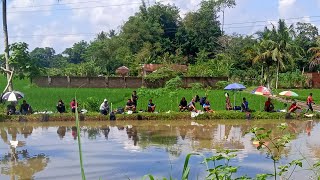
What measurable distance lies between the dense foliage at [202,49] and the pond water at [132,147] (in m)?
18.1

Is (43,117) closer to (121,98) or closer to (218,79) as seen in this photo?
(121,98)

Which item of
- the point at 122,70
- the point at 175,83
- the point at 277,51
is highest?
the point at 277,51

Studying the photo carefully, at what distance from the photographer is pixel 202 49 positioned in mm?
54906

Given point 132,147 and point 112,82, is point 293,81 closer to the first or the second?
point 112,82

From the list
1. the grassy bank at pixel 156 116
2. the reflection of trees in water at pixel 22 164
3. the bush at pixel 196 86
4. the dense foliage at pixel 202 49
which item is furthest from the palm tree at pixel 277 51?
the reflection of trees in water at pixel 22 164

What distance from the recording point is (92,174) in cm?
1010

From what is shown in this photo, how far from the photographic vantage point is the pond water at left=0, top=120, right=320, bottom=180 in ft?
34.1

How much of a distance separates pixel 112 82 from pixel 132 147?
24.2 m

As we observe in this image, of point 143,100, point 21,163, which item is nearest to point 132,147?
point 21,163

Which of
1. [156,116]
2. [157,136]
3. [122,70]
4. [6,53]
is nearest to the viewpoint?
[157,136]

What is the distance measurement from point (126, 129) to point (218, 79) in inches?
785

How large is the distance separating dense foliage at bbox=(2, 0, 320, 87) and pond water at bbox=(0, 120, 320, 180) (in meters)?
18.1

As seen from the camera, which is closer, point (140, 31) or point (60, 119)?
point (60, 119)

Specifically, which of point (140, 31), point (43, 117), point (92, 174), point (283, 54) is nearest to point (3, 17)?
point (43, 117)
